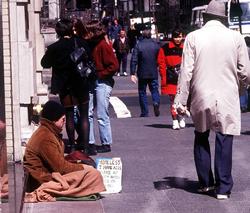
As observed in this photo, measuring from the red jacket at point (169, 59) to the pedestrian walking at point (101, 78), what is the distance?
10.6 ft

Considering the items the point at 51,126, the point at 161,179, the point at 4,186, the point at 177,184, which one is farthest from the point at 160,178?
the point at 4,186

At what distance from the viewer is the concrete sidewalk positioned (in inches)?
355

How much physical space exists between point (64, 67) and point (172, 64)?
4106 mm

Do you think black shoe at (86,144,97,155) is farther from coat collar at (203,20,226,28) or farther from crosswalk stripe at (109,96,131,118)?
crosswalk stripe at (109,96,131,118)

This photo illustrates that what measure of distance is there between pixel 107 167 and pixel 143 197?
49cm

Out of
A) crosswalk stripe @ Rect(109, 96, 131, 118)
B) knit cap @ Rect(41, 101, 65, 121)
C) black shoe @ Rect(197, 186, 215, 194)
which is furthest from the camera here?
crosswalk stripe @ Rect(109, 96, 131, 118)

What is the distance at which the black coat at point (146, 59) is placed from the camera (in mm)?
18203

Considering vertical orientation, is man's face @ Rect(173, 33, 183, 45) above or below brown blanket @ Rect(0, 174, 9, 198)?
above

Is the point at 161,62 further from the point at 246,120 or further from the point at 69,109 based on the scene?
the point at 69,109

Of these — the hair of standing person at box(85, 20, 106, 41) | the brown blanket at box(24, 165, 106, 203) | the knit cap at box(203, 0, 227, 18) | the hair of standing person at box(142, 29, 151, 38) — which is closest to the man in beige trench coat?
the knit cap at box(203, 0, 227, 18)

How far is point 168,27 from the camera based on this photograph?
66.8 metres

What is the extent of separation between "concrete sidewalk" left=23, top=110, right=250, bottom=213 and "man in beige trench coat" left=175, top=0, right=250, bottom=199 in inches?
17.2

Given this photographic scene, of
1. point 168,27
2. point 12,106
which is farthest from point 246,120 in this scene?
point 168,27

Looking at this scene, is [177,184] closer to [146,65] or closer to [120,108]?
[146,65]
